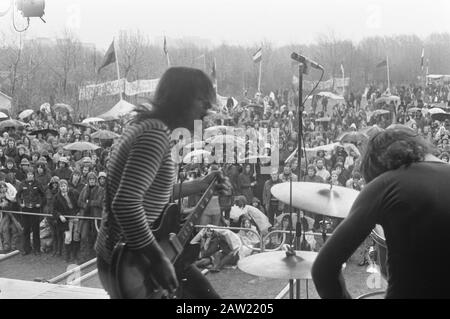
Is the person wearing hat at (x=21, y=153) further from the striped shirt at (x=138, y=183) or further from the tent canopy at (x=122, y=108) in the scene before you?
the striped shirt at (x=138, y=183)

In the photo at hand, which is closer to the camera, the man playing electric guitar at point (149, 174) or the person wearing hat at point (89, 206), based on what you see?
the man playing electric guitar at point (149, 174)

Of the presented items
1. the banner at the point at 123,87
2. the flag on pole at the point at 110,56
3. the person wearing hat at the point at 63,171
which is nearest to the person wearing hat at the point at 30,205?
the person wearing hat at the point at 63,171

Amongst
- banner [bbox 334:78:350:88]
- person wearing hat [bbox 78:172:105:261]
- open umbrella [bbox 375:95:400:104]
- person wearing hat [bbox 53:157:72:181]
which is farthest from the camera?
open umbrella [bbox 375:95:400:104]

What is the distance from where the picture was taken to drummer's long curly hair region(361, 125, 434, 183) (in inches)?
69.4

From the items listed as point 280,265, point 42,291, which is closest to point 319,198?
point 280,265

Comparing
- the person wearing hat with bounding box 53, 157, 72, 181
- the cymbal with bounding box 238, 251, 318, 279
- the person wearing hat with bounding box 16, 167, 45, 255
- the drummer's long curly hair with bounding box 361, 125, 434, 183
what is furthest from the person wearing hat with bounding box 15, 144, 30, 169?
the drummer's long curly hair with bounding box 361, 125, 434, 183

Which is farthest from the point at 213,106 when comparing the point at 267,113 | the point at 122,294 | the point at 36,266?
the point at 267,113

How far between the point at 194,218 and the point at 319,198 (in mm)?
656

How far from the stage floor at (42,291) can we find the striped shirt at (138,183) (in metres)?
1.07

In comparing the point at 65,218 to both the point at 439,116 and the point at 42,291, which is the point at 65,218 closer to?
the point at 42,291

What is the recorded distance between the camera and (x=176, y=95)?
78.1 inches

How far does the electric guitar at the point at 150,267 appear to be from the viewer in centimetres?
191

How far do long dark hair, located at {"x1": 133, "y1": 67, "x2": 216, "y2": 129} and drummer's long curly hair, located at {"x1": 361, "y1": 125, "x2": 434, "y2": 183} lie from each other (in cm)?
59

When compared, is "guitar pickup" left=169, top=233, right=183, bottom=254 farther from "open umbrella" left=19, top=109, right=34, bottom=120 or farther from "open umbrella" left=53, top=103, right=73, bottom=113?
"open umbrella" left=19, top=109, right=34, bottom=120
